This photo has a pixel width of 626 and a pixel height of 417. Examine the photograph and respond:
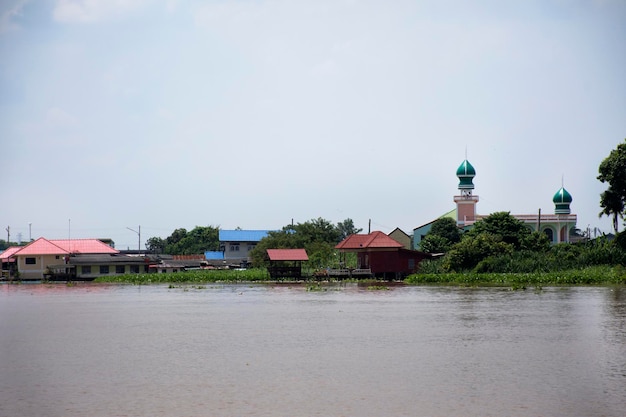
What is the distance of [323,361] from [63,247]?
215 ft

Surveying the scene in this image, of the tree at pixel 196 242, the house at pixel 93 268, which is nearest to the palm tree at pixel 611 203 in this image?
the house at pixel 93 268

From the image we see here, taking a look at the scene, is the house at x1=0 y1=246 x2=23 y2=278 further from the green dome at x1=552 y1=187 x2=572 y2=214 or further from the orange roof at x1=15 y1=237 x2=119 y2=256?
the green dome at x1=552 y1=187 x2=572 y2=214

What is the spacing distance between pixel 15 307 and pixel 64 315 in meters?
7.28

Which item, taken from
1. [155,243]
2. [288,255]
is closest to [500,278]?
[288,255]

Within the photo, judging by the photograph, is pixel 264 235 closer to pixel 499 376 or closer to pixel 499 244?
pixel 499 244

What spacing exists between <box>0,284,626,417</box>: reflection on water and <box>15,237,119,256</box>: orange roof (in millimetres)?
44480

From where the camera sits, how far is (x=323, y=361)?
60.4 ft

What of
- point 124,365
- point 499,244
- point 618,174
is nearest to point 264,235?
point 499,244

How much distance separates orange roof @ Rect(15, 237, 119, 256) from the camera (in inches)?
2955

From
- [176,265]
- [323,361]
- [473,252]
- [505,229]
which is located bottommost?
[323,361]

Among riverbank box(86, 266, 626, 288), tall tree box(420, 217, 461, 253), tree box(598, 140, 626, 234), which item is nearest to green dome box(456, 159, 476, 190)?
tall tree box(420, 217, 461, 253)

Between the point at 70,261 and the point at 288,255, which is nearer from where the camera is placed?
the point at 288,255

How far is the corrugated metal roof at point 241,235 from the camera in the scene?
303 ft

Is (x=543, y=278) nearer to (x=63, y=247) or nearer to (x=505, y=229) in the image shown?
(x=505, y=229)
